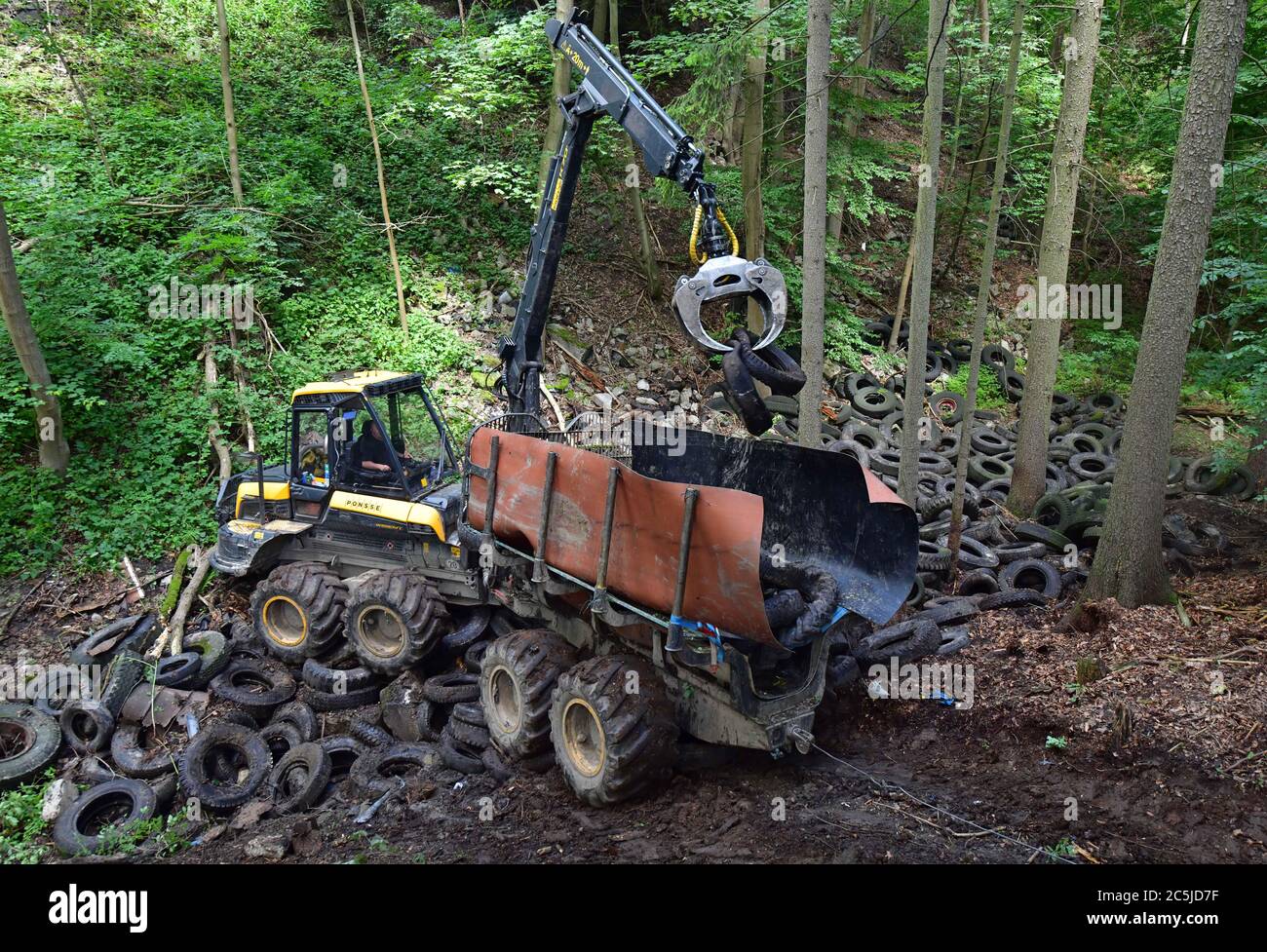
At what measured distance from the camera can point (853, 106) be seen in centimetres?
1401

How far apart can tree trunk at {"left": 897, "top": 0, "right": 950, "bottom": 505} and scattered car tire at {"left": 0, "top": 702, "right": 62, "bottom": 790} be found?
28.7ft

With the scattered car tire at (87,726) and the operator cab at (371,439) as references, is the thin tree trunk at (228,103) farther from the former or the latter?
the scattered car tire at (87,726)

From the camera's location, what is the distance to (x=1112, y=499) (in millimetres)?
6926

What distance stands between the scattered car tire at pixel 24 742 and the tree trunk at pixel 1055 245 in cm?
1097

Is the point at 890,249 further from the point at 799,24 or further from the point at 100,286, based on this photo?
the point at 100,286

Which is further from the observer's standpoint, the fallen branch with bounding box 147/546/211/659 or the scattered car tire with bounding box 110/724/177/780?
the fallen branch with bounding box 147/546/211/659

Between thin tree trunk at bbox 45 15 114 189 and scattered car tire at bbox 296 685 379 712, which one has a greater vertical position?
thin tree trunk at bbox 45 15 114 189

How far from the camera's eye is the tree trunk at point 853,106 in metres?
14.5

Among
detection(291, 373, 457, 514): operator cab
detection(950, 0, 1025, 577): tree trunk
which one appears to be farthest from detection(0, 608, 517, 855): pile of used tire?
detection(950, 0, 1025, 577): tree trunk

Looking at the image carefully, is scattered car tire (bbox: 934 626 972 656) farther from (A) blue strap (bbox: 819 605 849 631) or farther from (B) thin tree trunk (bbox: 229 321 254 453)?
(B) thin tree trunk (bbox: 229 321 254 453)

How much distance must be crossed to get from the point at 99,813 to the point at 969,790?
623 cm

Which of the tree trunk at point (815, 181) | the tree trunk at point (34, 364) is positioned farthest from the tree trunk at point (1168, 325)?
the tree trunk at point (34, 364)

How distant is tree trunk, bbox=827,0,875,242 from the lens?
14.5m
